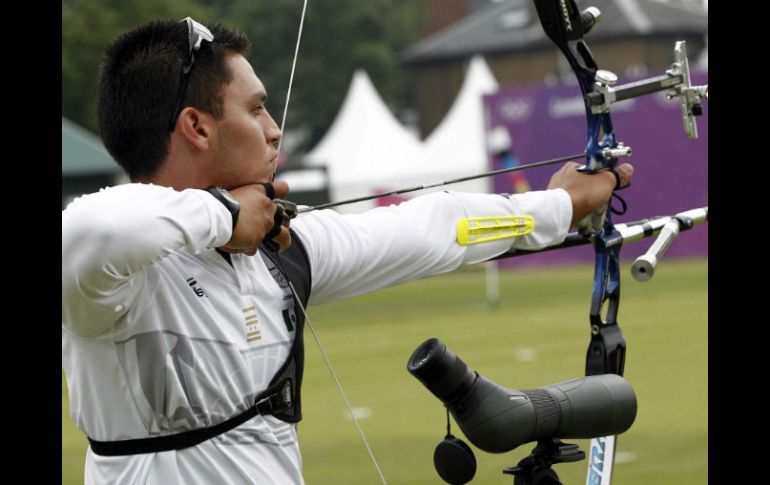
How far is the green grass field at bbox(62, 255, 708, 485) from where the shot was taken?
242 inches

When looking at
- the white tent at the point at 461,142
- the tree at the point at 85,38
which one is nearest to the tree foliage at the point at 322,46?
the tree at the point at 85,38

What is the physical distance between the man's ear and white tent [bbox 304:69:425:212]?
19670mm

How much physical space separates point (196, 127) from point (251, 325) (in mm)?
368

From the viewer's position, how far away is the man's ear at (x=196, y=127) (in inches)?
92.4

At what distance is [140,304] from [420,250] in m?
0.70

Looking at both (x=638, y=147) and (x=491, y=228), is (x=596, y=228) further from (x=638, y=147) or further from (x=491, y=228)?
(x=638, y=147)

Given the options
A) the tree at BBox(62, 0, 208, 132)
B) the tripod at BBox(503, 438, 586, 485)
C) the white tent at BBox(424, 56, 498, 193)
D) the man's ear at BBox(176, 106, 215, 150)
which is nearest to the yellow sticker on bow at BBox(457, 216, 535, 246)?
the tripod at BBox(503, 438, 586, 485)

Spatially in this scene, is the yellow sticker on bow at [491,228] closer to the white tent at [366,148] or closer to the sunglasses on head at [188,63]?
the sunglasses on head at [188,63]

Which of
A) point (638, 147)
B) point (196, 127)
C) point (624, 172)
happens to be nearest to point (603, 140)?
point (624, 172)

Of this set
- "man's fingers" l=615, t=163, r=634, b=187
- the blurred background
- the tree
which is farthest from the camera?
the tree

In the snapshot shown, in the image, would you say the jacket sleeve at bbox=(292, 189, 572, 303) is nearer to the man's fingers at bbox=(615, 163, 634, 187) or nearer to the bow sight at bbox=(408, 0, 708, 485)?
the bow sight at bbox=(408, 0, 708, 485)

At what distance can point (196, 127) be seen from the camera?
7.74 ft
